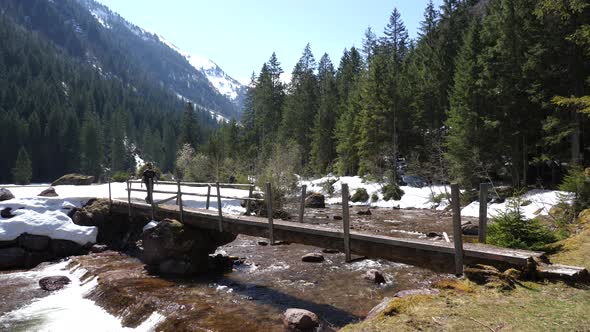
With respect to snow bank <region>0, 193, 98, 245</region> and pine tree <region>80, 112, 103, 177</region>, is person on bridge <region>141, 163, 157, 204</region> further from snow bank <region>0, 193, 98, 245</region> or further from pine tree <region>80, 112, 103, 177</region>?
pine tree <region>80, 112, 103, 177</region>

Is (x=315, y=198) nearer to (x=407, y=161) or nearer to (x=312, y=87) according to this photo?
(x=407, y=161)

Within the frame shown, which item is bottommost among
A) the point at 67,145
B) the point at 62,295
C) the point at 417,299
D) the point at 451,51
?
the point at 62,295

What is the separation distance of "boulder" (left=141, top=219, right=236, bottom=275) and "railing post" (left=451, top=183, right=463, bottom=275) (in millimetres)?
8956

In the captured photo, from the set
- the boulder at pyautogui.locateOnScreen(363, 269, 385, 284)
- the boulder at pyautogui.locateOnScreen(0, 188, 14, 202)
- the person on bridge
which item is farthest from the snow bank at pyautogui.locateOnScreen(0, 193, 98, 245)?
the boulder at pyautogui.locateOnScreen(363, 269, 385, 284)

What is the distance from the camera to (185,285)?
1193cm

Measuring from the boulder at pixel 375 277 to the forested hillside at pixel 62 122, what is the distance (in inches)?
2941

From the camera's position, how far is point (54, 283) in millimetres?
12297

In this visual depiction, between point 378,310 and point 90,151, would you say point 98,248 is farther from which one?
point 90,151

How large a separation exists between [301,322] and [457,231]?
3781 mm

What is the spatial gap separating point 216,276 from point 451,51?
4470cm

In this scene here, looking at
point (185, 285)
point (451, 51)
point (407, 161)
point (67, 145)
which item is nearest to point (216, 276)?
point (185, 285)

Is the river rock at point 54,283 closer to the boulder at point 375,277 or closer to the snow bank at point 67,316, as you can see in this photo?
the snow bank at point 67,316

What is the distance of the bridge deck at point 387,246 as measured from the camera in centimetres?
672

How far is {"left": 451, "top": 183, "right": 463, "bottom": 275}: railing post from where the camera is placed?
699 centimetres
